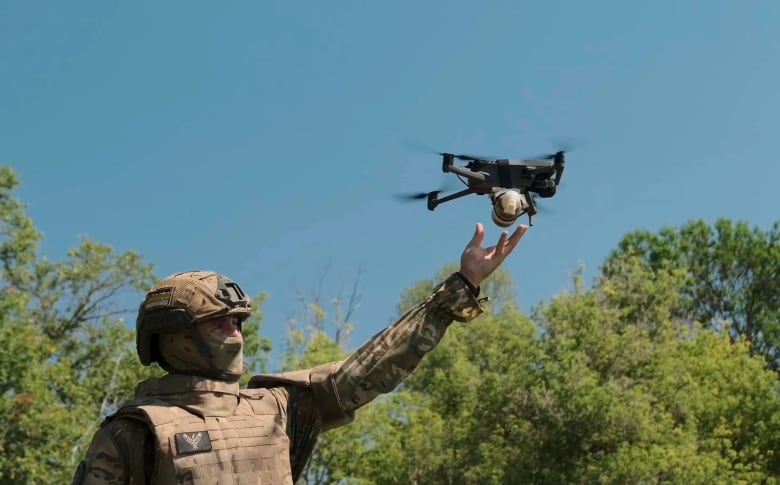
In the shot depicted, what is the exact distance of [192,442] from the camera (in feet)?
16.6

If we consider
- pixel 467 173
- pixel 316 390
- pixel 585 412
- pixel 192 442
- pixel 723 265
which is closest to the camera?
pixel 192 442

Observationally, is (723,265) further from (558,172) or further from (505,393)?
(558,172)

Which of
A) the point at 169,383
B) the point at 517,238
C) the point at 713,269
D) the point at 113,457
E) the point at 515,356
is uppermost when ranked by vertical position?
the point at 713,269

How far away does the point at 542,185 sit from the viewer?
564cm

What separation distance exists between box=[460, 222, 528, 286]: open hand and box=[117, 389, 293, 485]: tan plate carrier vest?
1101 millimetres

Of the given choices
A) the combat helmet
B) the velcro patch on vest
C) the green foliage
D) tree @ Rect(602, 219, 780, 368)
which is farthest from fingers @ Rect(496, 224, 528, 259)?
tree @ Rect(602, 219, 780, 368)

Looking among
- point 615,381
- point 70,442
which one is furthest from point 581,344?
point 70,442

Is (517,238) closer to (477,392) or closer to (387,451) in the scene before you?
(477,392)

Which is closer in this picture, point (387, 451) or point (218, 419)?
point (218, 419)

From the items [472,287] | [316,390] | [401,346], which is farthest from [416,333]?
[316,390]

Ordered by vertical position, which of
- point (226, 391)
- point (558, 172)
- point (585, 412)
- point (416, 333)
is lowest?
point (226, 391)

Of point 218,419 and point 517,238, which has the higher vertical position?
point 517,238

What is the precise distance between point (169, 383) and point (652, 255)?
3691cm

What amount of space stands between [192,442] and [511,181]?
1.86 meters
